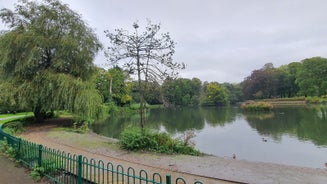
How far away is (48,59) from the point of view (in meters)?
14.2

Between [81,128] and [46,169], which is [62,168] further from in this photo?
[81,128]

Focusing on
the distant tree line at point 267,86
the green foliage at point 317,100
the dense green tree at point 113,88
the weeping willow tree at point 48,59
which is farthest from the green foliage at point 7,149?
the green foliage at point 317,100

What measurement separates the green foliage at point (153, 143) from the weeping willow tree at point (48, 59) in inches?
231

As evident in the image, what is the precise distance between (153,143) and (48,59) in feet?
32.9

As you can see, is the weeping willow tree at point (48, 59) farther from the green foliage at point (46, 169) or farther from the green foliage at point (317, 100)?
the green foliage at point (317, 100)

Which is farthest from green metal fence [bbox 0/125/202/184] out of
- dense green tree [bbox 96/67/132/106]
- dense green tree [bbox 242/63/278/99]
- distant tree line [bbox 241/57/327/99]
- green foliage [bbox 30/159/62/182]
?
dense green tree [bbox 242/63/278/99]

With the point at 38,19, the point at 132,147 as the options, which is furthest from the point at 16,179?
the point at 38,19

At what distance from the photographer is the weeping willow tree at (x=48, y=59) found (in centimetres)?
1291

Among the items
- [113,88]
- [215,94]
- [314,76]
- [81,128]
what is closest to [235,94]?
[215,94]

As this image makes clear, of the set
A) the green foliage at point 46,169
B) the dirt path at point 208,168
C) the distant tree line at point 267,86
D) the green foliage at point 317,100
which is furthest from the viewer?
the distant tree line at point 267,86

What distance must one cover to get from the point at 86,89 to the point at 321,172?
11.5 m

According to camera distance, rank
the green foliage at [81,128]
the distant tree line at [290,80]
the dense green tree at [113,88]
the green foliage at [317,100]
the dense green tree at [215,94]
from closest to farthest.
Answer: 1. the green foliage at [81,128]
2. the dense green tree at [113,88]
3. the green foliage at [317,100]
4. the distant tree line at [290,80]
5. the dense green tree at [215,94]

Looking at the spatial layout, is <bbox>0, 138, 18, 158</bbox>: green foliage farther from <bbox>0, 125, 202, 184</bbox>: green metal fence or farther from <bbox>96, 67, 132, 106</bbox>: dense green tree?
<bbox>96, 67, 132, 106</bbox>: dense green tree

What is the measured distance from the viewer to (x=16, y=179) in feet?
16.7
